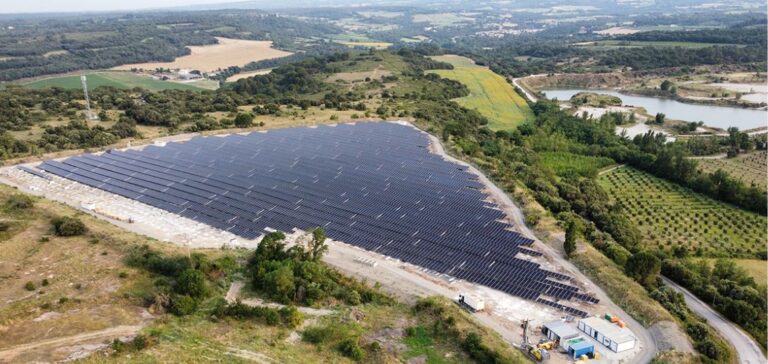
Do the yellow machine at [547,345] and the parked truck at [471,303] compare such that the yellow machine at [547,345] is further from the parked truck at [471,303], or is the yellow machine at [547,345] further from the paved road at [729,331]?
the paved road at [729,331]

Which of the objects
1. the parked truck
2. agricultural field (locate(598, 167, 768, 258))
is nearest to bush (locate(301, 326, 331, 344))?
the parked truck

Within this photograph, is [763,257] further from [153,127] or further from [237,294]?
[153,127]

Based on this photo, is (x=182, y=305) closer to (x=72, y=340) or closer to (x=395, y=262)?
(x=72, y=340)

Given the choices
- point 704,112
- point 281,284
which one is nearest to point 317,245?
point 281,284

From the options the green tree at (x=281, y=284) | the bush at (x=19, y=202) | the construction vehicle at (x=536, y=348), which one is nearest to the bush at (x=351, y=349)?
the green tree at (x=281, y=284)

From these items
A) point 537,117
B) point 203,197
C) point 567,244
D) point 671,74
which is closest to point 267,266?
point 203,197

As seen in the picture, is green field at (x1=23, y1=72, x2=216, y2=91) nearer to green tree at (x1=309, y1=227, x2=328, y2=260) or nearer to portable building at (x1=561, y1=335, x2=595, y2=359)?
green tree at (x1=309, y1=227, x2=328, y2=260)
